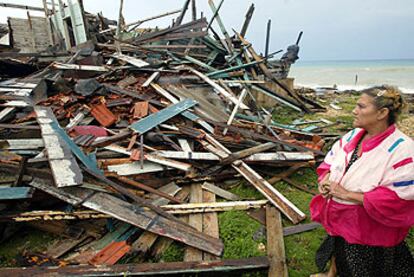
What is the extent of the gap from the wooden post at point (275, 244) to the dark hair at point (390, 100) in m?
1.81

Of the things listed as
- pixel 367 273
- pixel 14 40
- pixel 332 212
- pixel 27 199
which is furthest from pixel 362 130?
pixel 14 40

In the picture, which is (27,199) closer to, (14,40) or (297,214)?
(297,214)

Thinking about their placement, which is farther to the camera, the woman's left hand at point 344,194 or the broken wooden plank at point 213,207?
the broken wooden plank at point 213,207

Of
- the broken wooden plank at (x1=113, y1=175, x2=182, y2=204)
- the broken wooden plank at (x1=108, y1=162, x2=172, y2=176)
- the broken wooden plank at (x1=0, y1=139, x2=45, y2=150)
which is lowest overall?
the broken wooden plank at (x1=113, y1=175, x2=182, y2=204)

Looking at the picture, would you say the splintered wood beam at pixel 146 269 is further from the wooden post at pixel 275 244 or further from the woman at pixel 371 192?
the woman at pixel 371 192

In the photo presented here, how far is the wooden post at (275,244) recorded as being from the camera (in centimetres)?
280

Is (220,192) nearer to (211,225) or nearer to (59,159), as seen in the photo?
(211,225)

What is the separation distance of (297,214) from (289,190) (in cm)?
83

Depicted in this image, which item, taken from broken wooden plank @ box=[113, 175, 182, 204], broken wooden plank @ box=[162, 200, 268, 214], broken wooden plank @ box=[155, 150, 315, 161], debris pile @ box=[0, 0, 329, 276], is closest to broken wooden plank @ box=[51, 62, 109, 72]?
debris pile @ box=[0, 0, 329, 276]

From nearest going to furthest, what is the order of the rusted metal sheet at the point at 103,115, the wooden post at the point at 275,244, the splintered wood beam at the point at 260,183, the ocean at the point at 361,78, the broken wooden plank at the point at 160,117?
the wooden post at the point at 275,244
the splintered wood beam at the point at 260,183
the broken wooden plank at the point at 160,117
the rusted metal sheet at the point at 103,115
the ocean at the point at 361,78

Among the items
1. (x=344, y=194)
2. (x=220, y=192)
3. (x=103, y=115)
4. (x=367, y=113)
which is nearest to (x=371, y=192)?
(x=344, y=194)

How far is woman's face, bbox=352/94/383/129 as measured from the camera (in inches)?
75.9

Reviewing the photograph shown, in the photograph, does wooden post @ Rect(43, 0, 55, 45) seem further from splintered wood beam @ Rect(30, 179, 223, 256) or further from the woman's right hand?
the woman's right hand

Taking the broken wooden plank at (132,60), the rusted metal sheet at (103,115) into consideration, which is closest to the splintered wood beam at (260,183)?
the rusted metal sheet at (103,115)
